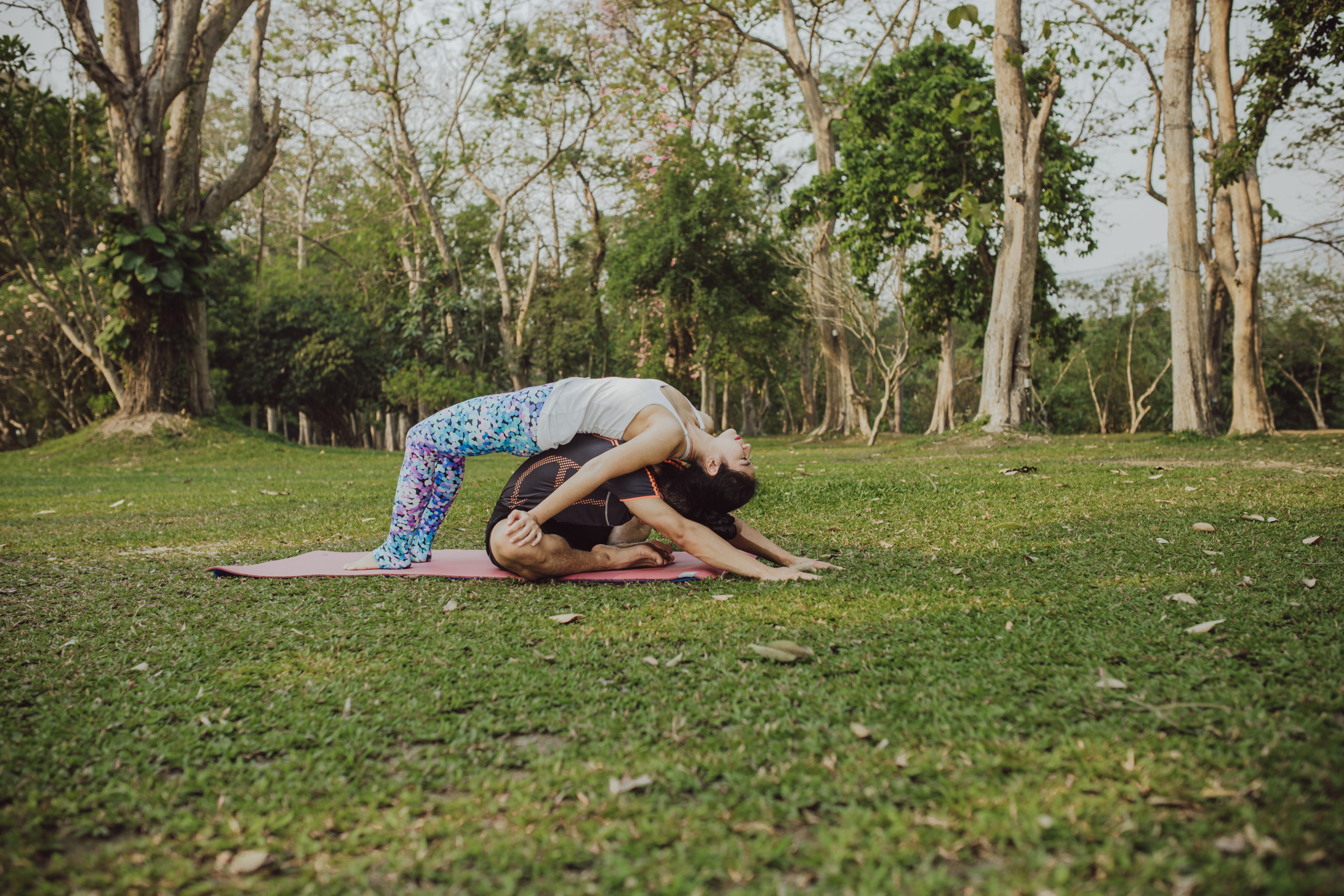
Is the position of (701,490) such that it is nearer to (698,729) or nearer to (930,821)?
(698,729)

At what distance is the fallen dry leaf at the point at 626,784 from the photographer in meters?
1.60

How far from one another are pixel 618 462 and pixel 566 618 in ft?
2.11

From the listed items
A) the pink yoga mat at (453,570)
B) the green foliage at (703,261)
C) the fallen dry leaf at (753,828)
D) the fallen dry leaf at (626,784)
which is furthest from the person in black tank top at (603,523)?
the green foliage at (703,261)

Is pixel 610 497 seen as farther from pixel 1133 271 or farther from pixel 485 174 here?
pixel 1133 271

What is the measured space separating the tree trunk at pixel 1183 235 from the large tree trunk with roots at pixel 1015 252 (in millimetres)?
1825

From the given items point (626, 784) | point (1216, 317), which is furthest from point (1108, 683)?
point (1216, 317)

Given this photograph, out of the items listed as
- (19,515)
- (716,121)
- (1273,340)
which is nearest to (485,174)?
(716,121)

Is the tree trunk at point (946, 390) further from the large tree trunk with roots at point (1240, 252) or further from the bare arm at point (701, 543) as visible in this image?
the bare arm at point (701, 543)

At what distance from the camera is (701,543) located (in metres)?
3.31

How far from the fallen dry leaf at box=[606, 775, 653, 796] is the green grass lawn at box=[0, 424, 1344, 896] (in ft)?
0.04

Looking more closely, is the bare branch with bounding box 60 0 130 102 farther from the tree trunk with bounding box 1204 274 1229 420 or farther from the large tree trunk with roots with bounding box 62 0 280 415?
the tree trunk with bounding box 1204 274 1229 420

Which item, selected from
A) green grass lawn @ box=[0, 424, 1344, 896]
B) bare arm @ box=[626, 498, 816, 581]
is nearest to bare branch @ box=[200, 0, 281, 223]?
green grass lawn @ box=[0, 424, 1344, 896]

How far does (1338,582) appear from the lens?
117 inches

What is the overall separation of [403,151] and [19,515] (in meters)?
14.2
